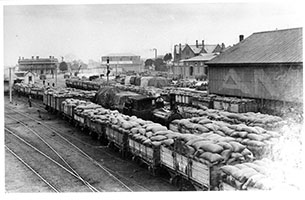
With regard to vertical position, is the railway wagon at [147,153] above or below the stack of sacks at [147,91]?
below

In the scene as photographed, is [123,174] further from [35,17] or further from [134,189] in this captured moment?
[35,17]

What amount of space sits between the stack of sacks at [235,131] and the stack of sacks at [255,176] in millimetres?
3181

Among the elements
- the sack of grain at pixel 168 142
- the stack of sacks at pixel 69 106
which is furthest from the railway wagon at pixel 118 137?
the stack of sacks at pixel 69 106

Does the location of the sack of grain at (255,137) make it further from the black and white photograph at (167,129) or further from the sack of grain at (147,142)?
the sack of grain at (147,142)

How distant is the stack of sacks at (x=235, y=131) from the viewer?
14680 mm

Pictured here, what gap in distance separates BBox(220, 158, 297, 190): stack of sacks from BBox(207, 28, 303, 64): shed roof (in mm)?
13808

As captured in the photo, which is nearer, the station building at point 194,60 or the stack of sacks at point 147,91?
the stack of sacks at point 147,91

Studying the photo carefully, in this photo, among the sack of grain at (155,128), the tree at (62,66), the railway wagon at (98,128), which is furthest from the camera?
the tree at (62,66)

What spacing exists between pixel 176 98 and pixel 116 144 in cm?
1674

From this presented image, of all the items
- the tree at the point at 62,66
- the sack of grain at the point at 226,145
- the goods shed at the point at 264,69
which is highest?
the tree at the point at 62,66

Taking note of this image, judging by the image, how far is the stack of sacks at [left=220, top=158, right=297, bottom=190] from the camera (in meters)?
10.5

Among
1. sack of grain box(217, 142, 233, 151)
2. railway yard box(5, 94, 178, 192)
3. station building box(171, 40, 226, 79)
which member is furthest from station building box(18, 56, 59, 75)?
sack of grain box(217, 142, 233, 151)

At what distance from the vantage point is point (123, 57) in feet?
417

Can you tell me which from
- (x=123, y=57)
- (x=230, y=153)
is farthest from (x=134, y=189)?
(x=123, y=57)
